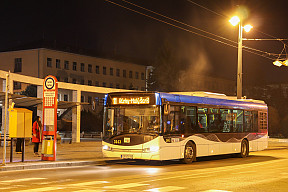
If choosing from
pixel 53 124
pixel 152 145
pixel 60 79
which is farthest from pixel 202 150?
pixel 60 79

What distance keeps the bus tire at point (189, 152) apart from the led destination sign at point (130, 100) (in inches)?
115

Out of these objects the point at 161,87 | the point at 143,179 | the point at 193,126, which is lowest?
the point at 143,179

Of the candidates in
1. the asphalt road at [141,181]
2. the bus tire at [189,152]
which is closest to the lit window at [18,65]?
the bus tire at [189,152]

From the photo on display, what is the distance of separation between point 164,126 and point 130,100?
1.71 m

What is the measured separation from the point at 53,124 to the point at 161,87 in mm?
76706

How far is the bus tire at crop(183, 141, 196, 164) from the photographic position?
69.3ft

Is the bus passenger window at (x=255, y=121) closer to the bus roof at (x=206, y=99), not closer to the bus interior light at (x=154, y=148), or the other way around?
the bus roof at (x=206, y=99)

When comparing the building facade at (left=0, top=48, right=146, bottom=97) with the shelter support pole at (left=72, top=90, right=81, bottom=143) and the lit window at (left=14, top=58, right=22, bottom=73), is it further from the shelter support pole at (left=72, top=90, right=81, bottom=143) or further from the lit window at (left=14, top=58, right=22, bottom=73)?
the shelter support pole at (left=72, top=90, right=81, bottom=143)

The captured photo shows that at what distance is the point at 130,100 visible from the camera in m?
19.9

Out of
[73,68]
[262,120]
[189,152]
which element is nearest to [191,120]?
[189,152]

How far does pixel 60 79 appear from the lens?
282 feet

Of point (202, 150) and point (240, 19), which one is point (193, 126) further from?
point (240, 19)

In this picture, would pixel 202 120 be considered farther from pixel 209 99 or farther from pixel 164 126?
pixel 164 126

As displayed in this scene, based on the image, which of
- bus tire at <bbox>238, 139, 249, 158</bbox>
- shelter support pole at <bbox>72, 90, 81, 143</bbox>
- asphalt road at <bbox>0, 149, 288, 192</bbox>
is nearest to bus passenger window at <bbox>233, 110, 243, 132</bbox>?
bus tire at <bbox>238, 139, 249, 158</bbox>
